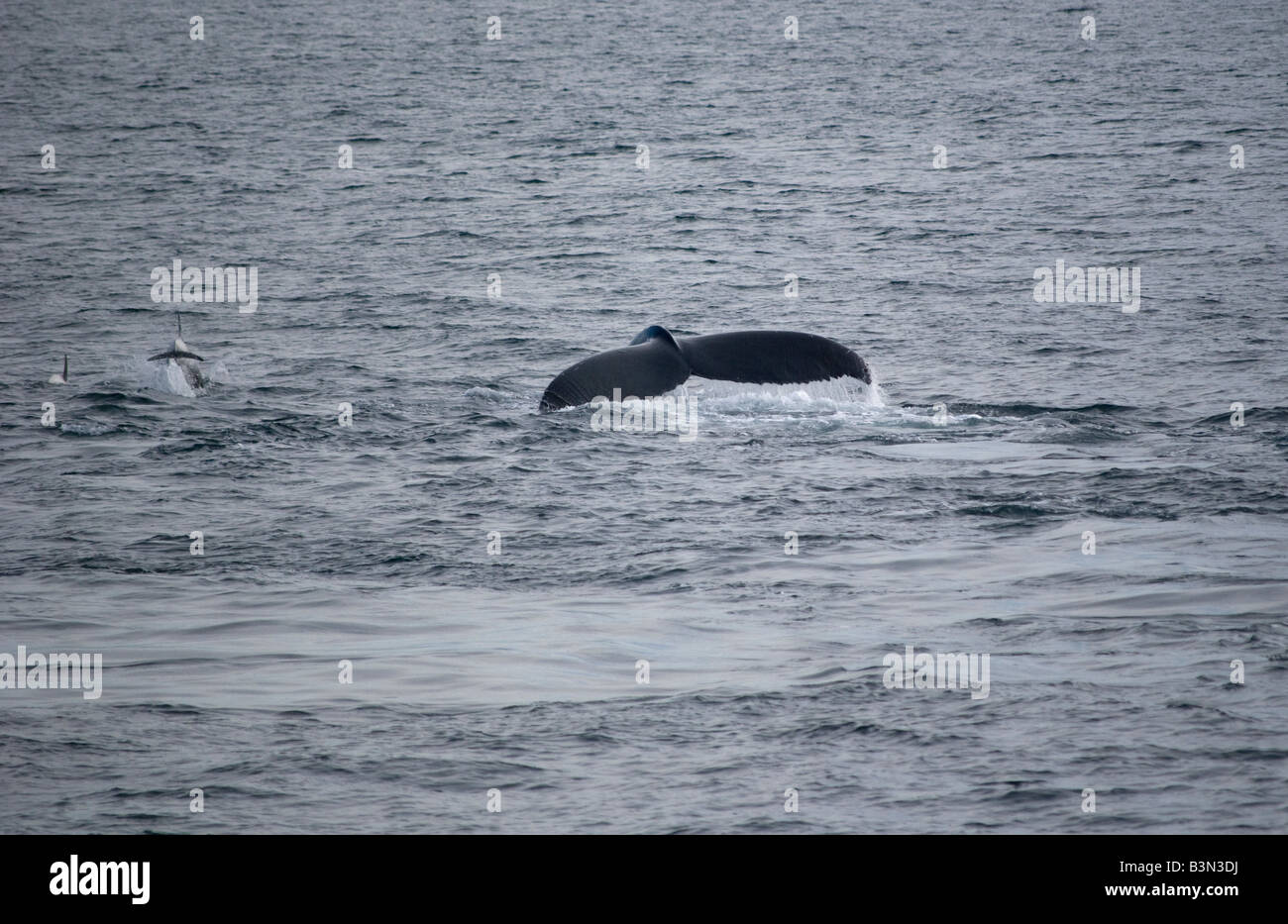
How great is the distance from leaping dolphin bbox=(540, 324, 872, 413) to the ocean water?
0.70 metres

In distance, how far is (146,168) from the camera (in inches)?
1711

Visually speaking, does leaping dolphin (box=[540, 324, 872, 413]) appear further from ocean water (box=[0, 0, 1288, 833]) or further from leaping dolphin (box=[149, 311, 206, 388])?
leaping dolphin (box=[149, 311, 206, 388])

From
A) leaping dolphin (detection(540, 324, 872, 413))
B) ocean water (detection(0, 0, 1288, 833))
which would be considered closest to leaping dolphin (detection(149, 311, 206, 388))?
ocean water (detection(0, 0, 1288, 833))

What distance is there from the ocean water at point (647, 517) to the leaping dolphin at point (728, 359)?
0.70m

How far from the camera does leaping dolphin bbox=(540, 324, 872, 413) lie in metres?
14.3

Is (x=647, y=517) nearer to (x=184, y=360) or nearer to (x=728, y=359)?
(x=728, y=359)

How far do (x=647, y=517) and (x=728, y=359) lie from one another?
2069 mm

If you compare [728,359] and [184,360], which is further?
[184,360]

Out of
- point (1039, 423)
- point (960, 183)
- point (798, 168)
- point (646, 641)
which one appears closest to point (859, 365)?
point (1039, 423)

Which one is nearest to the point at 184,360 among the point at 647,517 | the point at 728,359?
the point at 728,359

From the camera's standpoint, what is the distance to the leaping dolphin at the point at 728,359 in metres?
14.3

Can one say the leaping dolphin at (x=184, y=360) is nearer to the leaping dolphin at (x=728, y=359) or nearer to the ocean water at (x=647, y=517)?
the ocean water at (x=647, y=517)

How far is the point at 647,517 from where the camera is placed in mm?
12805

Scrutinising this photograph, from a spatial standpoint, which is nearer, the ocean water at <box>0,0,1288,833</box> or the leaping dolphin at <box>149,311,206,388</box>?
the ocean water at <box>0,0,1288,833</box>
